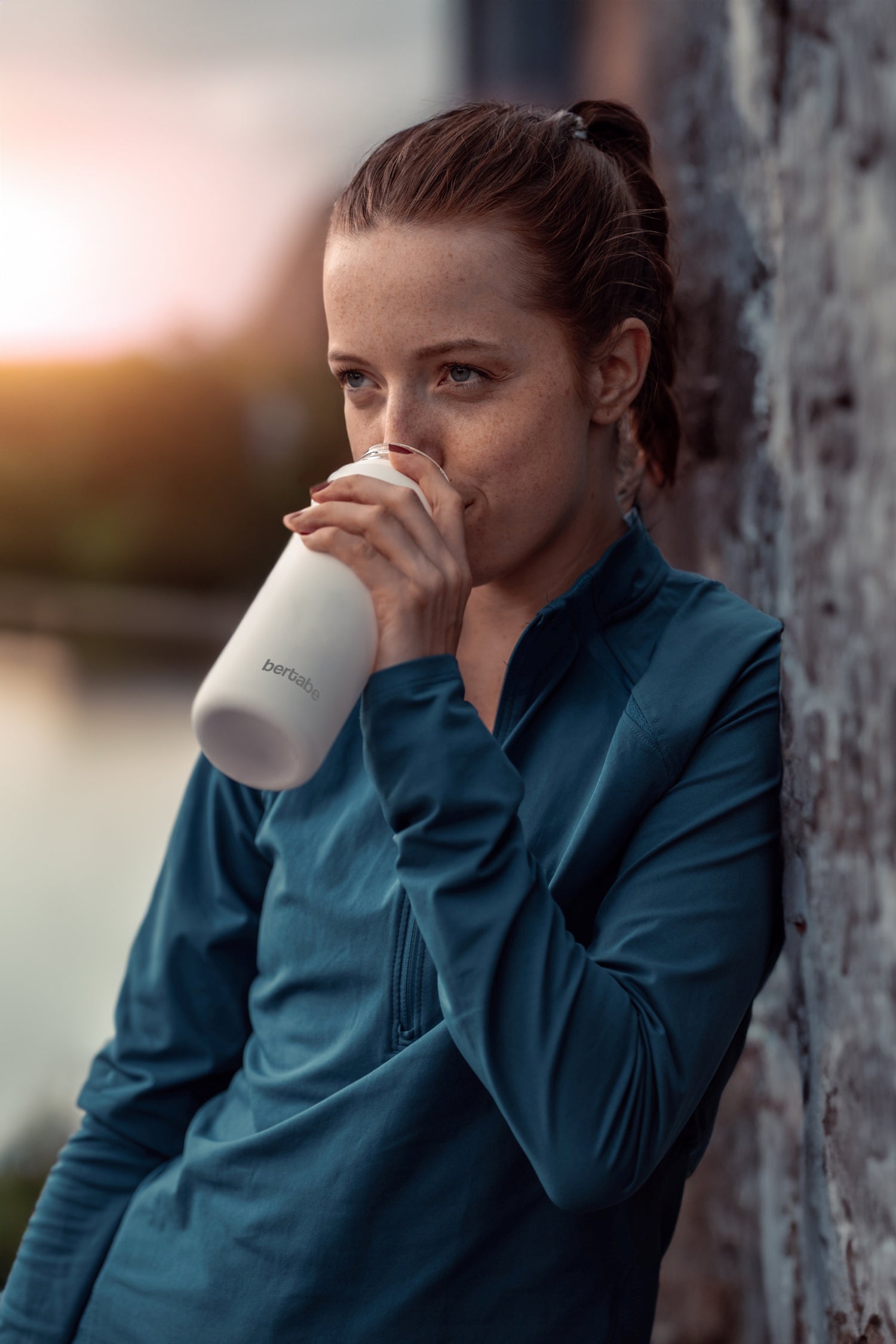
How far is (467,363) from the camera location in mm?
712

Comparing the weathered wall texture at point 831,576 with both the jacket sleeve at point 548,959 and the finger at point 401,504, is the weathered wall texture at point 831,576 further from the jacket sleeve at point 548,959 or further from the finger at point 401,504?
the finger at point 401,504

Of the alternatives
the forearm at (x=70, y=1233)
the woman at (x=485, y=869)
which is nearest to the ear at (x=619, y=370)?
the woman at (x=485, y=869)

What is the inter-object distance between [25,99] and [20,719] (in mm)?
2256

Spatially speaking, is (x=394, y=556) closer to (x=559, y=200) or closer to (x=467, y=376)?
(x=467, y=376)

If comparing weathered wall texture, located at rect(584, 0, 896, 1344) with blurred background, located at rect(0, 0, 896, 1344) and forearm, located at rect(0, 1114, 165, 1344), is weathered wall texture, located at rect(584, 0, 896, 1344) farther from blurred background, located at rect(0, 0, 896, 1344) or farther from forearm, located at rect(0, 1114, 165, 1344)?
forearm, located at rect(0, 1114, 165, 1344)

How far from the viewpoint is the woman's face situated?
2.33 feet

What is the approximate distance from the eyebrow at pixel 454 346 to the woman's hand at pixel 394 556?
0.12 metres

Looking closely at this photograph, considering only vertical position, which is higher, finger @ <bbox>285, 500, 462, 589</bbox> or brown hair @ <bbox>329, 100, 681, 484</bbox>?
brown hair @ <bbox>329, 100, 681, 484</bbox>

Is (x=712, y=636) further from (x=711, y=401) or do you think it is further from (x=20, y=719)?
(x=20, y=719)

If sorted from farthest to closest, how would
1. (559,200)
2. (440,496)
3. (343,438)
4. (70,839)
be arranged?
(70,839) → (343,438) → (559,200) → (440,496)

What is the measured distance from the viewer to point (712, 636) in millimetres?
754

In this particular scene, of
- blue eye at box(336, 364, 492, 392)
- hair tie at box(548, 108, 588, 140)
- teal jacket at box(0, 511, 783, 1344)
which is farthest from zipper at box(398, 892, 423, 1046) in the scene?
hair tie at box(548, 108, 588, 140)

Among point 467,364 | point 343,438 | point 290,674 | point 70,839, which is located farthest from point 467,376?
point 70,839

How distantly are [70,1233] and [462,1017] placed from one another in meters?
0.48
